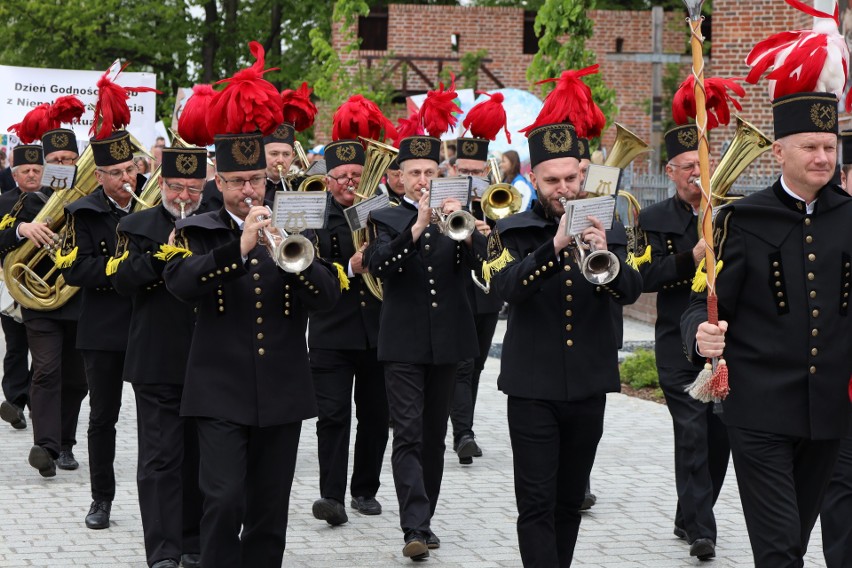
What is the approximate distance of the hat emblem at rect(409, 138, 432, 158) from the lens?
8539 mm

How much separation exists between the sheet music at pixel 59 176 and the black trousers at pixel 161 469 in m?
2.62

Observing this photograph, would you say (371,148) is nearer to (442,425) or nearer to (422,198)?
(422,198)

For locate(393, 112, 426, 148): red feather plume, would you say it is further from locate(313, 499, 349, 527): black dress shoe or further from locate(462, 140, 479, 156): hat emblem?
locate(313, 499, 349, 527): black dress shoe

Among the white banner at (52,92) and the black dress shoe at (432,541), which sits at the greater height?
the white banner at (52,92)

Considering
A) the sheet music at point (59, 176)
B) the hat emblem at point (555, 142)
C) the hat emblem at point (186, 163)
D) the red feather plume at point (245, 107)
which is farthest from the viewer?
the sheet music at point (59, 176)

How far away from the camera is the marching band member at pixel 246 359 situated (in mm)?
6160

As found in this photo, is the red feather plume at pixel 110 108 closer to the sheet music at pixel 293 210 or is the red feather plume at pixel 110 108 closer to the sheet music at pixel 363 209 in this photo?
the sheet music at pixel 363 209

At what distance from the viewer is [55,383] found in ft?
33.4

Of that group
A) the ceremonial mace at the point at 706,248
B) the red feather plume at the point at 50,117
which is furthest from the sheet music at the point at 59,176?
the ceremonial mace at the point at 706,248

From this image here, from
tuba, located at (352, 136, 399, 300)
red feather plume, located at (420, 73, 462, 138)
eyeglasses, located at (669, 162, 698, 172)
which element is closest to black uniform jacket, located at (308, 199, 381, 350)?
tuba, located at (352, 136, 399, 300)

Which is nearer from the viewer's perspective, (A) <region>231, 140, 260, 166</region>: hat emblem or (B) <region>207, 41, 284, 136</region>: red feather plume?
(A) <region>231, 140, 260, 166</region>: hat emblem

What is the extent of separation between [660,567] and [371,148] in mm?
3237

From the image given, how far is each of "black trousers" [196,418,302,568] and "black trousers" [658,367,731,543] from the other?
254cm

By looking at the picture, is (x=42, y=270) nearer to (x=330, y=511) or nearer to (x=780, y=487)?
(x=330, y=511)
